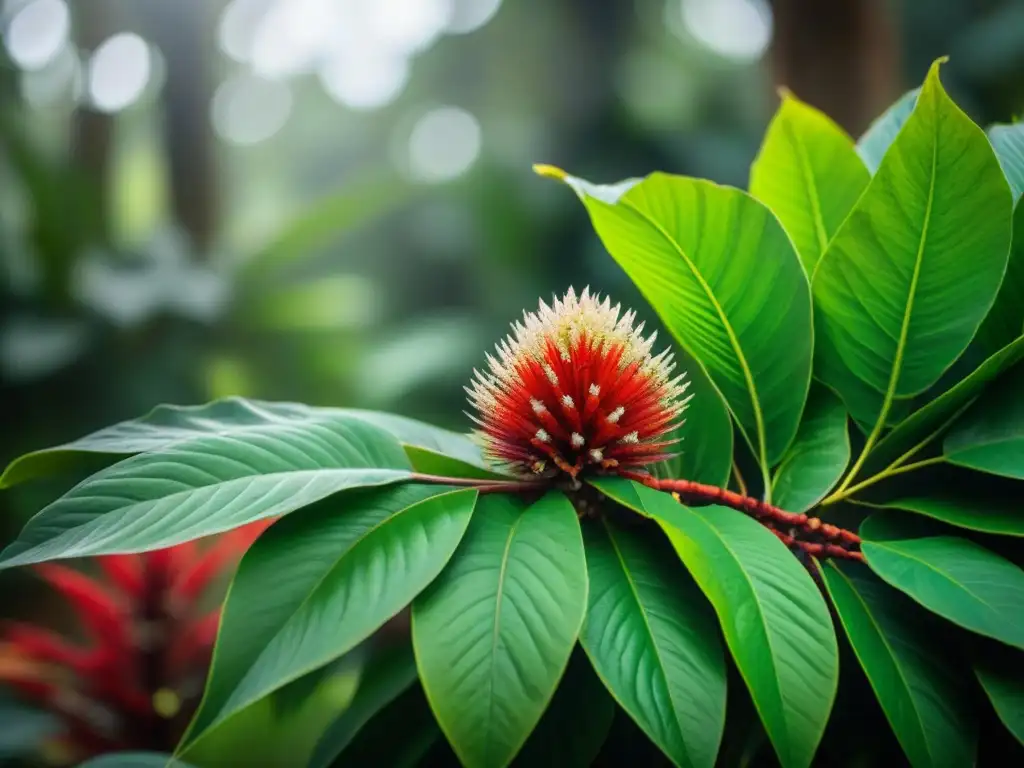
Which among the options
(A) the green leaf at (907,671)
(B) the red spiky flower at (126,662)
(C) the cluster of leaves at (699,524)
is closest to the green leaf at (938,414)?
(C) the cluster of leaves at (699,524)

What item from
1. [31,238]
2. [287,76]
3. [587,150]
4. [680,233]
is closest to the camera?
[680,233]

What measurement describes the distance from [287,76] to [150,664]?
9.39m

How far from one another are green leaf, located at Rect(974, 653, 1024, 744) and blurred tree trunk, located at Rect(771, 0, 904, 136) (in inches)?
48.2

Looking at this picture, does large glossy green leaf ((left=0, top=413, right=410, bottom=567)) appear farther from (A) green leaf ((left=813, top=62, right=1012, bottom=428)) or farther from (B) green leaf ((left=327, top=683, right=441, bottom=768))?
(A) green leaf ((left=813, top=62, right=1012, bottom=428))

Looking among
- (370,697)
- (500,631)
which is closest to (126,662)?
(370,697)

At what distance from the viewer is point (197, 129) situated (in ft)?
9.85

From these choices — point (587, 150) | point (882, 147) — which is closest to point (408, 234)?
point (587, 150)

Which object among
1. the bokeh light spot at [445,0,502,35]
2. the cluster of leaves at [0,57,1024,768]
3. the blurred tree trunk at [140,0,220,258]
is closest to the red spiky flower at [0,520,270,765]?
the cluster of leaves at [0,57,1024,768]

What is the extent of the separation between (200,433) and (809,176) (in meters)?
0.55

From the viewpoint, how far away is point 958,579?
50cm

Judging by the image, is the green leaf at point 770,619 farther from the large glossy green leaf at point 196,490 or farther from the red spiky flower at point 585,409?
the large glossy green leaf at point 196,490

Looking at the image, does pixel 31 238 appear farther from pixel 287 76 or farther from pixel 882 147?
pixel 287 76

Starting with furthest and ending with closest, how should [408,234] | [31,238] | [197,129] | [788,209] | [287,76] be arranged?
1. [287,76]
2. [408,234]
3. [197,129]
4. [31,238]
5. [788,209]

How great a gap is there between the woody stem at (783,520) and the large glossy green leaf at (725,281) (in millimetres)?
44
